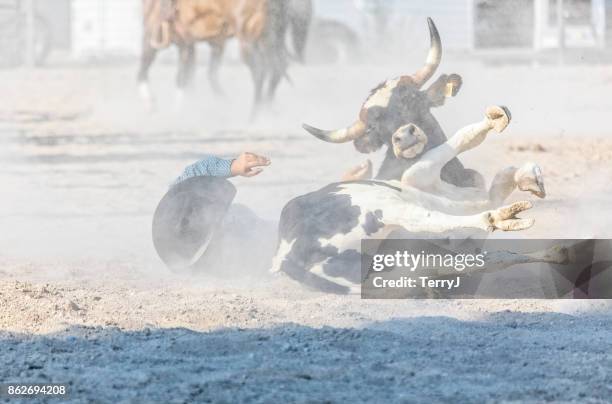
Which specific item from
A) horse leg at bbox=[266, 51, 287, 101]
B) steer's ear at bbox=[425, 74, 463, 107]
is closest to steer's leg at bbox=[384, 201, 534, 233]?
steer's ear at bbox=[425, 74, 463, 107]

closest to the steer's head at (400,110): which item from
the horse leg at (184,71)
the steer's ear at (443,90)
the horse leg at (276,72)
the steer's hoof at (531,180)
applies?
the steer's ear at (443,90)

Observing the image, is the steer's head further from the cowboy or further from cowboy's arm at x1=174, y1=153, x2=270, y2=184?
the cowboy

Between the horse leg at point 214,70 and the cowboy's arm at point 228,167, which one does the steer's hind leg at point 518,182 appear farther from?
the horse leg at point 214,70

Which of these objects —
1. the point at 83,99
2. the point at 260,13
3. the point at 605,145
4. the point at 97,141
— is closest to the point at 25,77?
the point at 83,99

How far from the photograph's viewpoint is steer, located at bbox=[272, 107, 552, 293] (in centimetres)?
552

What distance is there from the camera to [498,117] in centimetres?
573

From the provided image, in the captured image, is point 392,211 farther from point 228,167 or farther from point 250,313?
point 228,167

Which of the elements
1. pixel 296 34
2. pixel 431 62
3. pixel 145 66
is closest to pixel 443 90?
pixel 431 62

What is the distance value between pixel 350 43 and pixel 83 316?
22.7m

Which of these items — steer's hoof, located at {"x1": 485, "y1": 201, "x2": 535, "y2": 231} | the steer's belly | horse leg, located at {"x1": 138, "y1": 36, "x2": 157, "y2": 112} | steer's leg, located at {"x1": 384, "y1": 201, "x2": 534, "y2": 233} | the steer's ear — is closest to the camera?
steer's hoof, located at {"x1": 485, "y1": 201, "x2": 535, "y2": 231}

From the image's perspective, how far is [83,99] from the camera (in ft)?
59.2

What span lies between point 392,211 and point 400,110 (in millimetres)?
640

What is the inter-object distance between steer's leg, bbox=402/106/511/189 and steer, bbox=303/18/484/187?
91mm

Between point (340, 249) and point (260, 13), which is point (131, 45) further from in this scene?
point (340, 249)
